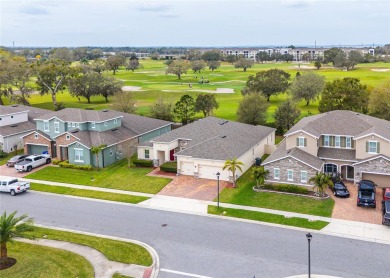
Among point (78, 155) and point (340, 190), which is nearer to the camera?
point (340, 190)

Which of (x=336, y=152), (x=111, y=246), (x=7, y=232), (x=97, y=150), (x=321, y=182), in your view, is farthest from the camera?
(x=97, y=150)

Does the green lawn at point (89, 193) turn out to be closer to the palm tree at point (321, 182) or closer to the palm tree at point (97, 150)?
the palm tree at point (97, 150)

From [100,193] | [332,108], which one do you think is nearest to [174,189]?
[100,193]

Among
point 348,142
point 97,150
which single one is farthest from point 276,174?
point 97,150

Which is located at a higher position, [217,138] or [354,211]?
[217,138]

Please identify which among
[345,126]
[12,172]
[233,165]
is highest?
[345,126]

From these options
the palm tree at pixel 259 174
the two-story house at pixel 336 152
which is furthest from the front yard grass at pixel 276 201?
the two-story house at pixel 336 152

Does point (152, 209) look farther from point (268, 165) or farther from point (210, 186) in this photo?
point (268, 165)

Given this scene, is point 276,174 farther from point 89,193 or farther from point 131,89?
Result: point 131,89
